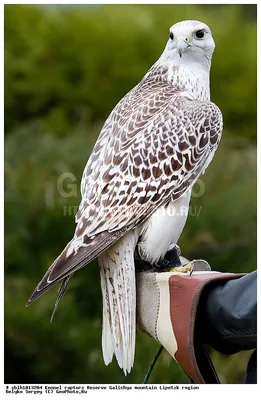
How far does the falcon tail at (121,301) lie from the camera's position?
2131mm

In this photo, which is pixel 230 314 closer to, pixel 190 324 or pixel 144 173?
pixel 190 324

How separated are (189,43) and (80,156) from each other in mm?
1755

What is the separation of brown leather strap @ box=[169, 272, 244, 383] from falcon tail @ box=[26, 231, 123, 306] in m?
0.25

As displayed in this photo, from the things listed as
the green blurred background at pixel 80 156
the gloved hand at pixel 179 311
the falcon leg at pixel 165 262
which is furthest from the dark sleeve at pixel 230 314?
the green blurred background at pixel 80 156

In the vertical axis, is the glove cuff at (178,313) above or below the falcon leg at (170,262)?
below

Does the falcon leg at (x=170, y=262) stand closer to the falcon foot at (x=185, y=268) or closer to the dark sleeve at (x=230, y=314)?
the falcon foot at (x=185, y=268)

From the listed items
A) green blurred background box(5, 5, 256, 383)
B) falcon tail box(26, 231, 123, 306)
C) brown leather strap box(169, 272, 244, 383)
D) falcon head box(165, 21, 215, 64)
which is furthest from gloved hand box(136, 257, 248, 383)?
green blurred background box(5, 5, 256, 383)

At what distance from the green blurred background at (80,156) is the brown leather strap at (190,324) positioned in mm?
1668

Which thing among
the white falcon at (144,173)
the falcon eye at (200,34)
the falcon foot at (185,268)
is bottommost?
the falcon foot at (185,268)

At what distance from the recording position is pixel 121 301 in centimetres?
214

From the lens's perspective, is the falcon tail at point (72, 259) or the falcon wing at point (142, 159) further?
the falcon wing at point (142, 159)

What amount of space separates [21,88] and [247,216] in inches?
74.4

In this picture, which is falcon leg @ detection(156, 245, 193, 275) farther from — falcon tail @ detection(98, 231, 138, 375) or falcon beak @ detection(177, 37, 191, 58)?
falcon beak @ detection(177, 37, 191, 58)

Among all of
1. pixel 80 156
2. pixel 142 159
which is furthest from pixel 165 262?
pixel 80 156
